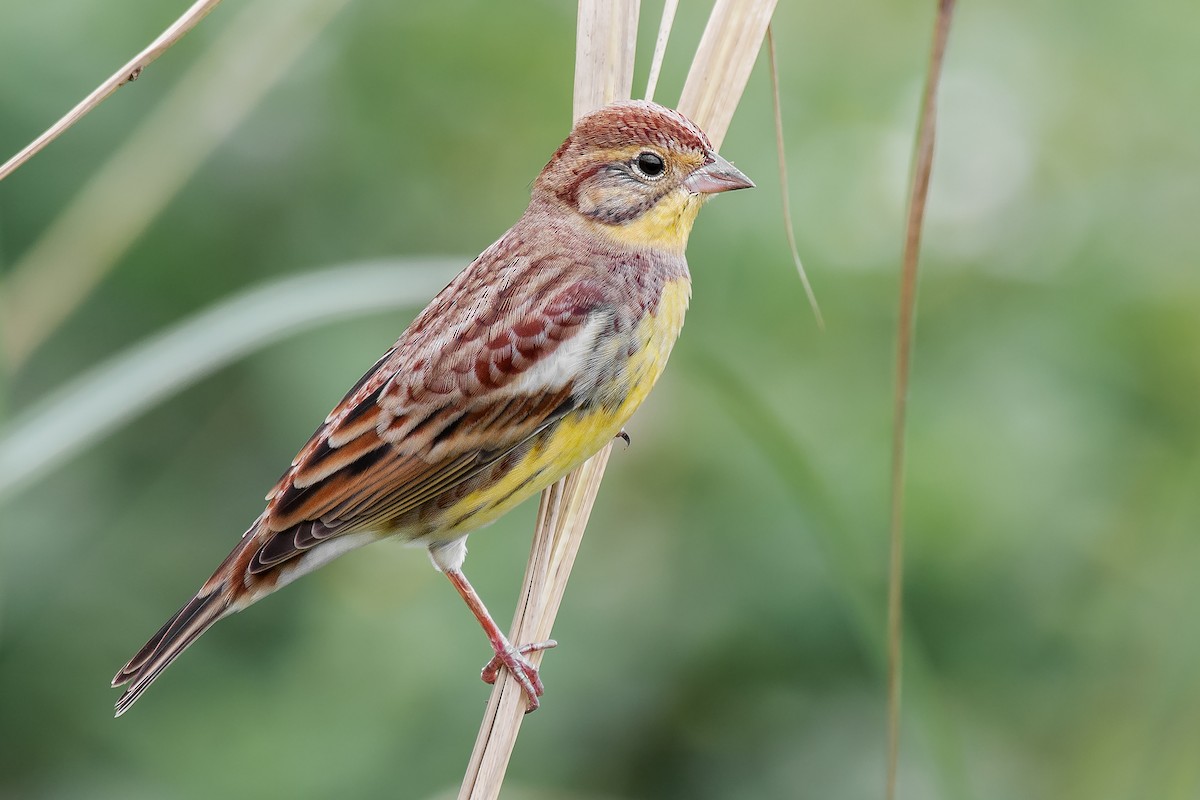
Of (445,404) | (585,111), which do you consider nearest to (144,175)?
(445,404)

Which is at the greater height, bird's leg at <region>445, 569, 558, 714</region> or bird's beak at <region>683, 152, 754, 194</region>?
bird's beak at <region>683, 152, 754, 194</region>

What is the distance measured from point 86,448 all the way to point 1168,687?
257cm

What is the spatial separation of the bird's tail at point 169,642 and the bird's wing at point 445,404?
10 cm

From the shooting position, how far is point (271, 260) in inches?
141

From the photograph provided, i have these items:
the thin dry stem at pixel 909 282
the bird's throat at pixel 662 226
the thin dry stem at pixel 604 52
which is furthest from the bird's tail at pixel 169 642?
the thin dry stem at pixel 909 282

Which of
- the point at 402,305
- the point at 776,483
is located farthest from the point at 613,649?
the point at 402,305

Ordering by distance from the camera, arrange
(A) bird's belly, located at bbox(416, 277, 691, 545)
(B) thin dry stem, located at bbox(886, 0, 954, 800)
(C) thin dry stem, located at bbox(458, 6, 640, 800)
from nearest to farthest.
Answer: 1. (B) thin dry stem, located at bbox(886, 0, 954, 800)
2. (C) thin dry stem, located at bbox(458, 6, 640, 800)
3. (A) bird's belly, located at bbox(416, 277, 691, 545)

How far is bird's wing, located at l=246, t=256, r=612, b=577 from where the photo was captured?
8.15ft

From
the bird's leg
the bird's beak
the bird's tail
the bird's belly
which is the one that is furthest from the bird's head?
the bird's tail

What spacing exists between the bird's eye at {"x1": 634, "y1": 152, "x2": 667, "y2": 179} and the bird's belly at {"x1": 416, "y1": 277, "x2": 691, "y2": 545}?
214 mm

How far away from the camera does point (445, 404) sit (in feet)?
8.27

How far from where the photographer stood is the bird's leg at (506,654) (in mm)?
2252

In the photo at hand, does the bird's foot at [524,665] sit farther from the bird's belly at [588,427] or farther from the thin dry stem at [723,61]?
the thin dry stem at [723,61]

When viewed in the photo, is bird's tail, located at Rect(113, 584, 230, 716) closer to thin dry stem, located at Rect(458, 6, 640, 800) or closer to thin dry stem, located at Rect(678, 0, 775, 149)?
thin dry stem, located at Rect(458, 6, 640, 800)
